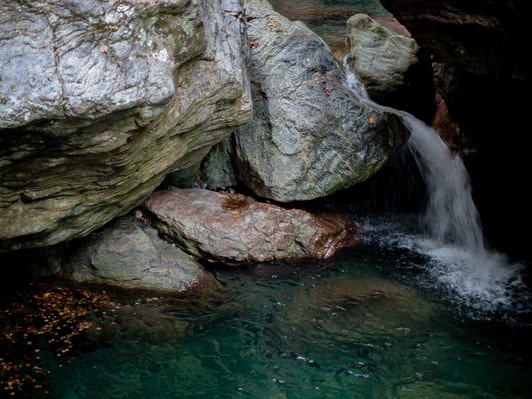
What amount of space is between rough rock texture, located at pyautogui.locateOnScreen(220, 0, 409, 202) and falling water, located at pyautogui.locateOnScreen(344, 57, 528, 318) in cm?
79

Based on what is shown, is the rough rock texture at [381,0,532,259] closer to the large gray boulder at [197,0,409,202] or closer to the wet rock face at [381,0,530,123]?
the wet rock face at [381,0,530,123]

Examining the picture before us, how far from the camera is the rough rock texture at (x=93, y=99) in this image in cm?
515

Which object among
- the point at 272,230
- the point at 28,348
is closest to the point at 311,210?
the point at 272,230

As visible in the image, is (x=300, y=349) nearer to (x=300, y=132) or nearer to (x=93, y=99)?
(x=93, y=99)

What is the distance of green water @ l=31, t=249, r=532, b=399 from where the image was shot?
5.81m

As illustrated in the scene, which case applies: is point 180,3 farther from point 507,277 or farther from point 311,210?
point 507,277

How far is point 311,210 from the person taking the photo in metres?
9.62

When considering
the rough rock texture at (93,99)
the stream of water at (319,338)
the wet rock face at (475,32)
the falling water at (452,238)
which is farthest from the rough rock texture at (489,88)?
the rough rock texture at (93,99)

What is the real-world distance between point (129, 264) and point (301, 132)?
3630 millimetres

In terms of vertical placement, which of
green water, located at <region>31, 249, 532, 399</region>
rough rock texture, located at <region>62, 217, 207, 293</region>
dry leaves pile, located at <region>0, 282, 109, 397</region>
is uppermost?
rough rock texture, located at <region>62, 217, 207, 293</region>

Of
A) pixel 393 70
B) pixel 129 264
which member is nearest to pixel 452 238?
pixel 393 70

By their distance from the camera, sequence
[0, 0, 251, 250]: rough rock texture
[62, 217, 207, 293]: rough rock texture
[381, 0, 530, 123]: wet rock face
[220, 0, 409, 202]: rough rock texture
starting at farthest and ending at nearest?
[220, 0, 409, 202]: rough rock texture → [62, 217, 207, 293]: rough rock texture → [381, 0, 530, 123]: wet rock face → [0, 0, 251, 250]: rough rock texture

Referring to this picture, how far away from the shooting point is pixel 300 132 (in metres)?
9.12

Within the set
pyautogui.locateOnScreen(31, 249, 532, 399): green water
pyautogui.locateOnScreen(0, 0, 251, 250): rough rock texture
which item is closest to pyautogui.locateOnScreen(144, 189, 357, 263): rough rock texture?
pyautogui.locateOnScreen(31, 249, 532, 399): green water
